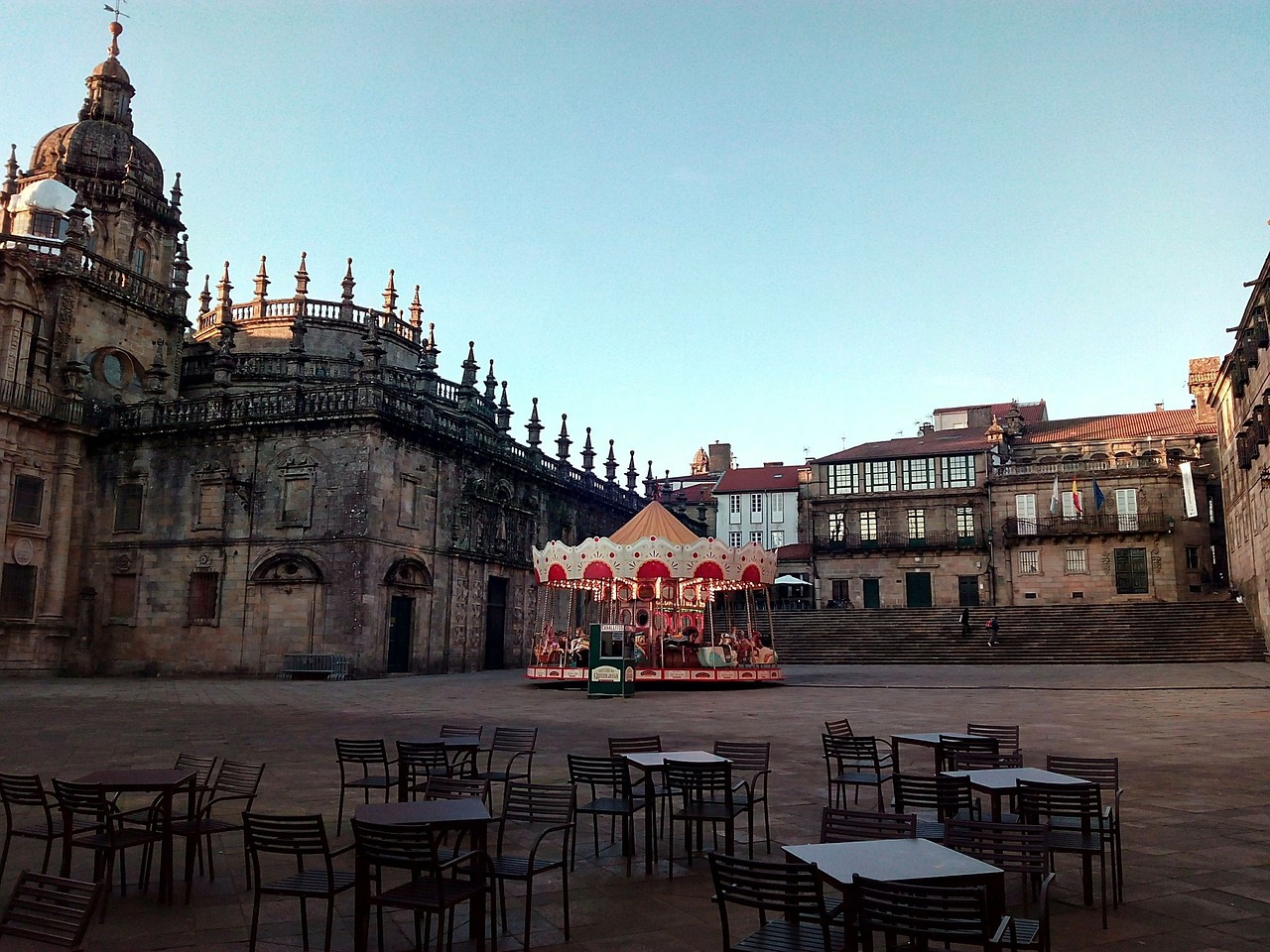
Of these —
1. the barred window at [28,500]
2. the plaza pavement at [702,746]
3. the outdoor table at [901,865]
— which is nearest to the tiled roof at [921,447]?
the plaza pavement at [702,746]

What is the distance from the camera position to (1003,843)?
Result: 5527 mm

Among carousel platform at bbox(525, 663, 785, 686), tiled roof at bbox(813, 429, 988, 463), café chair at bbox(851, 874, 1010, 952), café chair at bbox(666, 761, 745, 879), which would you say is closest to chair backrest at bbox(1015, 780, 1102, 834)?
café chair at bbox(666, 761, 745, 879)

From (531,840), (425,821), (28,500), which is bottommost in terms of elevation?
(531,840)

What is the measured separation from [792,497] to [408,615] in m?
34.1

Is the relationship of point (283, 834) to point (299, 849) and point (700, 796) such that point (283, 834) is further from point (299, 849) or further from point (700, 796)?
point (700, 796)

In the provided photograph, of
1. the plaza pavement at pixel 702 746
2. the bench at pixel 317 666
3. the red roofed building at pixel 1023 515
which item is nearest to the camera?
the plaza pavement at pixel 702 746

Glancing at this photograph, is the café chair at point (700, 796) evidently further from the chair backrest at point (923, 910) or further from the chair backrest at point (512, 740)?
the chair backrest at point (923, 910)

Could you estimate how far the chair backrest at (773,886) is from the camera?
4.23m

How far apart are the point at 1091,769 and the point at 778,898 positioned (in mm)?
4800

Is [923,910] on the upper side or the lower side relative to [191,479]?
lower

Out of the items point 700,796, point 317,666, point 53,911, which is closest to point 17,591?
point 317,666

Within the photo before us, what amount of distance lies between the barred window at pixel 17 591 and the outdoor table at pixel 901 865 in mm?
31338

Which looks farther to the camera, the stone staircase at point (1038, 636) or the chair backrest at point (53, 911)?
the stone staircase at point (1038, 636)

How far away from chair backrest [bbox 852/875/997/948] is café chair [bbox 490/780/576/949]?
2145 millimetres
